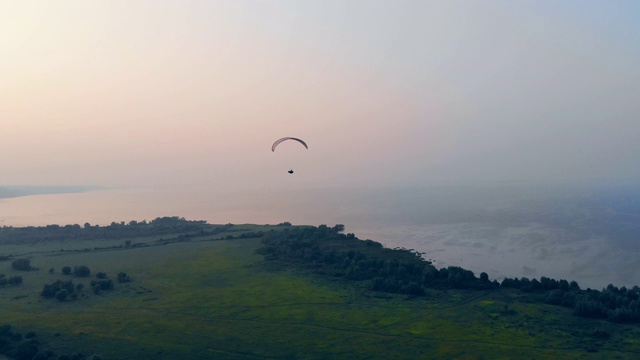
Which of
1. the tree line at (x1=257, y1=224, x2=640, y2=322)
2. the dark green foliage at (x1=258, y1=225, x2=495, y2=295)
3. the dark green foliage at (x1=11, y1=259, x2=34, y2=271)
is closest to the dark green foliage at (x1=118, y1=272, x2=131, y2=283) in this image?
the dark green foliage at (x1=11, y1=259, x2=34, y2=271)

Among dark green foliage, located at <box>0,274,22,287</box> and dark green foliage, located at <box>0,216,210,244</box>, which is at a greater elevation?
dark green foliage, located at <box>0,216,210,244</box>

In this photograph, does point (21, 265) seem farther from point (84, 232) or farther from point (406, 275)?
point (406, 275)

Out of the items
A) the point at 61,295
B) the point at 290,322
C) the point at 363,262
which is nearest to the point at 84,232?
the point at 61,295

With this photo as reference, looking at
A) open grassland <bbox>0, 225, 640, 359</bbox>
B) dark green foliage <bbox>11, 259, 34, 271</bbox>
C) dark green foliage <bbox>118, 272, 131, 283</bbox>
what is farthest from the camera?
dark green foliage <bbox>11, 259, 34, 271</bbox>

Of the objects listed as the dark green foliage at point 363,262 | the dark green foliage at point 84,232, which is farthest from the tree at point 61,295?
the dark green foliage at point 84,232

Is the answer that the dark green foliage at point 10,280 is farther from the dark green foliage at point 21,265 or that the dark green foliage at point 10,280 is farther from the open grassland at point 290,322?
the dark green foliage at point 21,265

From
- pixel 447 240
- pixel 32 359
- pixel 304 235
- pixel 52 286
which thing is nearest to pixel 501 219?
pixel 447 240

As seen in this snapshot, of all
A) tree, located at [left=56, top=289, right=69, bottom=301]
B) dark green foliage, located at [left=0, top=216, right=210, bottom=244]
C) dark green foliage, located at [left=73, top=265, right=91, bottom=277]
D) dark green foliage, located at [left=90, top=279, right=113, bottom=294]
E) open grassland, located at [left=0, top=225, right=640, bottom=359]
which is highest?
dark green foliage, located at [left=0, top=216, right=210, bottom=244]

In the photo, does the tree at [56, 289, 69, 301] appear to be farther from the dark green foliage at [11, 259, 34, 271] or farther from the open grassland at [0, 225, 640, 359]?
the dark green foliage at [11, 259, 34, 271]

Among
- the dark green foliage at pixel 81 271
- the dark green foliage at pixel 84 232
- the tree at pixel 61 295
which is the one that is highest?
the dark green foliage at pixel 84 232

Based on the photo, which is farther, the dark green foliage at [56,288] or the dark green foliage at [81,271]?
the dark green foliage at [81,271]
